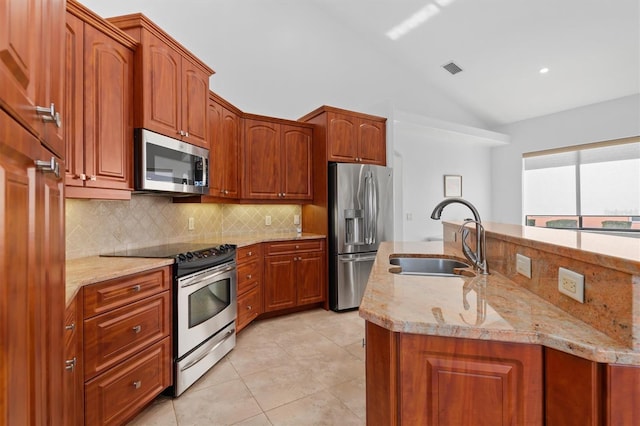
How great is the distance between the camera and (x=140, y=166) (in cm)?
199

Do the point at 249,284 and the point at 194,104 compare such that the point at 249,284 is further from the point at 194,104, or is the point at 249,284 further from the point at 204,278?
the point at 194,104

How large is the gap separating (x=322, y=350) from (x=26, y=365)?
7.24 ft

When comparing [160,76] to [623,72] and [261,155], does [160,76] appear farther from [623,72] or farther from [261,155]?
[623,72]

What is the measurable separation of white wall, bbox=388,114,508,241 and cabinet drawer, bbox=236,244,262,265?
8.96 ft

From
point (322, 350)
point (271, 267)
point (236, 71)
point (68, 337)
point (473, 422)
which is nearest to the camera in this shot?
point (473, 422)

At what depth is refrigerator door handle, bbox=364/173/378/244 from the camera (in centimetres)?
360

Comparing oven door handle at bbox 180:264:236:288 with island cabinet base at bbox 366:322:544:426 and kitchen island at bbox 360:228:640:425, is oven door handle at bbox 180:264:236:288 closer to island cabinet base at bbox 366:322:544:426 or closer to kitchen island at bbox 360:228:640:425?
kitchen island at bbox 360:228:640:425

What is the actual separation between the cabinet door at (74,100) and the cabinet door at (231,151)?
1389mm

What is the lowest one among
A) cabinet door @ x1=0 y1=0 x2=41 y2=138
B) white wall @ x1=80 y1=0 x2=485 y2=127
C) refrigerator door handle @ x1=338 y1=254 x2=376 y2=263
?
refrigerator door handle @ x1=338 y1=254 x2=376 y2=263

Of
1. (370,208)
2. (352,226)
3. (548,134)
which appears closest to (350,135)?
(370,208)

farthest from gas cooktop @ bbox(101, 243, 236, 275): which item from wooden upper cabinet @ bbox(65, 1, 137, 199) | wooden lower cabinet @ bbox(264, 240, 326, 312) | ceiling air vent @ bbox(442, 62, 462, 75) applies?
ceiling air vent @ bbox(442, 62, 462, 75)

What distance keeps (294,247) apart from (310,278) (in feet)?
1.39

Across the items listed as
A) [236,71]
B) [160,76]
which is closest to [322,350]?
[160,76]

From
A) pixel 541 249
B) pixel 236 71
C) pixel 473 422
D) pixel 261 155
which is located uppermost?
pixel 236 71
